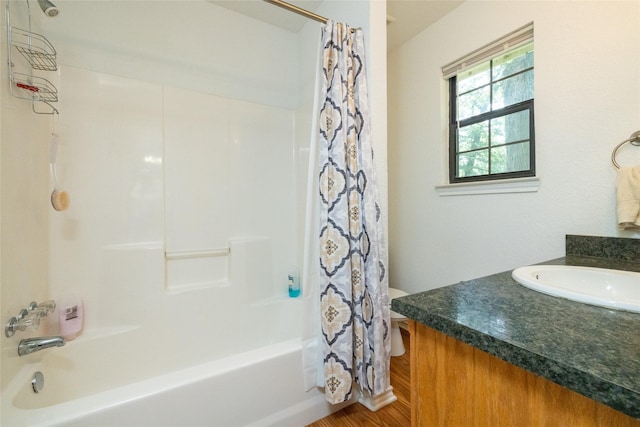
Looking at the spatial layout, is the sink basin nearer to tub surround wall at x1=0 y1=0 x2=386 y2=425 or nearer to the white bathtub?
tub surround wall at x1=0 y1=0 x2=386 y2=425

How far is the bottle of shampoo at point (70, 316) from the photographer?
1313mm

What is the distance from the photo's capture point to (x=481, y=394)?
50cm

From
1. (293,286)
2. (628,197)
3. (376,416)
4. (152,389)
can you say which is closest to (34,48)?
(152,389)

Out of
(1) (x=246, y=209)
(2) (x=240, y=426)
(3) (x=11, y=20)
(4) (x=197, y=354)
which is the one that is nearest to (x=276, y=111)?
(1) (x=246, y=209)

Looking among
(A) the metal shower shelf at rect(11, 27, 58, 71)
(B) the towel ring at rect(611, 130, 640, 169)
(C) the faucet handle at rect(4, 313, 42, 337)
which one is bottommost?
(C) the faucet handle at rect(4, 313, 42, 337)

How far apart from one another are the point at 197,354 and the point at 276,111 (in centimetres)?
176

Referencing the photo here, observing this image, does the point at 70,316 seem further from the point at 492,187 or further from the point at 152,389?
the point at 492,187

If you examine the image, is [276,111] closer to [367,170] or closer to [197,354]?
[367,170]

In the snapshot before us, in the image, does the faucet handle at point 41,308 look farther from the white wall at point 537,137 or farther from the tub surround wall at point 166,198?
the white wall at point 537,137

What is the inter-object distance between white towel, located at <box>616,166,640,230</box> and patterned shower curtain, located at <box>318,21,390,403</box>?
0.99 metres

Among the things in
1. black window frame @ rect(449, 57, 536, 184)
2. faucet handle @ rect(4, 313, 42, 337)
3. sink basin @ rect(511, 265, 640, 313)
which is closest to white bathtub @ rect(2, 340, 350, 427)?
faucet handle @ rect(4, 313, 42, 337)

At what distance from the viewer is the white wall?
46.8 inches

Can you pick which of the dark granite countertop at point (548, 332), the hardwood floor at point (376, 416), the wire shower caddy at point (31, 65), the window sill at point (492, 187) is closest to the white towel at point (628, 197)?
the window sill at point (492, 187)

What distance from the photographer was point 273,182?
2.01 meters
